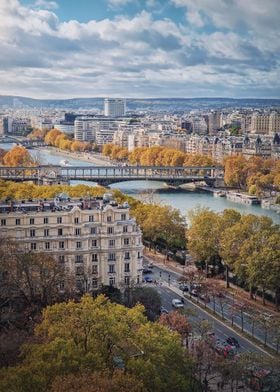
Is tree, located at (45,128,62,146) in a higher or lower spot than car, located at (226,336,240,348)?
higher

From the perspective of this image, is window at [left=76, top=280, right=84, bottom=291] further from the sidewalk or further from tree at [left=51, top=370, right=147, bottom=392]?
tree at [left=51, top=370, right=147, bottom=392]

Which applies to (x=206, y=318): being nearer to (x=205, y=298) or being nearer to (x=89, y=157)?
(x=205, y=298)

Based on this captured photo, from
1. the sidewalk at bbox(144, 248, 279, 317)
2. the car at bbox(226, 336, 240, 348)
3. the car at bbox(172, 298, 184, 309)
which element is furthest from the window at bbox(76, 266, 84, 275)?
the sidewalk at bbox(144, 248, 279, 317)

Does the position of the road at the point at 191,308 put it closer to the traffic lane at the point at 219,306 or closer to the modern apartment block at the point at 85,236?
the traffic lane at the point at 219,306

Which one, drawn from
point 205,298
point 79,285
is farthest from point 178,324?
point 205,298

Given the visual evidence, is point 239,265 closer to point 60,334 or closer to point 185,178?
point 60,334

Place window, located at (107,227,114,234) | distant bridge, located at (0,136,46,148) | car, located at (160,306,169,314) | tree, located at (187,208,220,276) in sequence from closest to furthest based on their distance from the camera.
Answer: car, located at (160,306,169,314) → window, located at (107,227,114,234) → tree, located at (187,208,220,276) → distant bridge, located at (0,136,46,148)

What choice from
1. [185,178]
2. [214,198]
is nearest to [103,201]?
[214,198]

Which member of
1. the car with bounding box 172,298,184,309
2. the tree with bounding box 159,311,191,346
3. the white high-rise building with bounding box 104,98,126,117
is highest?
the white high-rise building with bounding box 104,98,126,117
